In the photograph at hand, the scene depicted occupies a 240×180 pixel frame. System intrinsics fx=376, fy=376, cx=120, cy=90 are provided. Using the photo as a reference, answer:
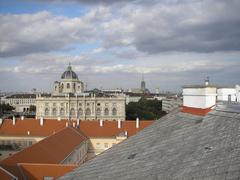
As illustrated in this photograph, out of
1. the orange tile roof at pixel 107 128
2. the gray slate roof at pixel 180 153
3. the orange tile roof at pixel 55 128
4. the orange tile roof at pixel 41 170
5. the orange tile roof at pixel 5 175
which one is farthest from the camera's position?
the orange tile roof at pixel 55 128

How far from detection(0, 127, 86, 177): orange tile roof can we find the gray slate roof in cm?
1670

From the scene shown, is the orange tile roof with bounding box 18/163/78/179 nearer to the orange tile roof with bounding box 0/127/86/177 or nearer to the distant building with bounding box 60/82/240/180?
the orange tile roof with bounding box 0/127/86/177

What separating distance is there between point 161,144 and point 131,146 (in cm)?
172

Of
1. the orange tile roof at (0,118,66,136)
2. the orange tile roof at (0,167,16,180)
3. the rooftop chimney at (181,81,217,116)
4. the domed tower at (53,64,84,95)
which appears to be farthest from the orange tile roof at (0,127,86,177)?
the domed tower at (53,64,84,95)

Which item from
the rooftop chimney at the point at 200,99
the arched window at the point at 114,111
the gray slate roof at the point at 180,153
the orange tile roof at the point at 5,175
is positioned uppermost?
the rooftop chimney at the point at 200,99

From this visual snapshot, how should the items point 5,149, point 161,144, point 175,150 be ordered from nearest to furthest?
point 175,150, point 161,144, point 5,149

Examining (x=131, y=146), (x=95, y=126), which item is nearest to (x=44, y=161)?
(x=131, y=146)

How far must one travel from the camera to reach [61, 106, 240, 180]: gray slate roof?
7.21 meters

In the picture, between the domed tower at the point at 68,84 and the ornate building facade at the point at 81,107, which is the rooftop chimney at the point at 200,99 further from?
the domed tower at the point at 68,84

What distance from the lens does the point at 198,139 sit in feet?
29.2

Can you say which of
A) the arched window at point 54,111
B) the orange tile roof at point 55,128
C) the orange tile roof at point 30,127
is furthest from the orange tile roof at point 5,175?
the arched window at point 54,111

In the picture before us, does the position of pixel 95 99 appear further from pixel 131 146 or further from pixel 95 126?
pixel 131 146

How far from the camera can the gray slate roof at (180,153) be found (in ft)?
23.7

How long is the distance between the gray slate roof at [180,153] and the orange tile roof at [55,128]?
44703 mm
